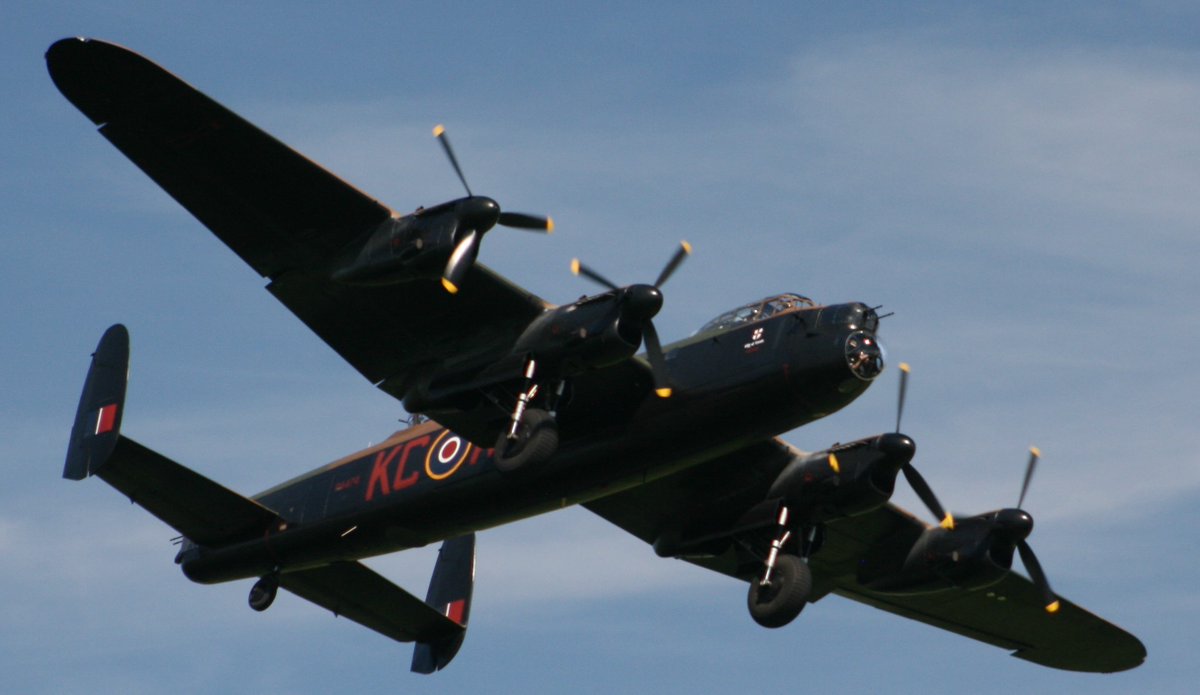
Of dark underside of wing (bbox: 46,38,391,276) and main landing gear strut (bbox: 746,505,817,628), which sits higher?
dark underside of wing (bbox: 46,38,391,276)

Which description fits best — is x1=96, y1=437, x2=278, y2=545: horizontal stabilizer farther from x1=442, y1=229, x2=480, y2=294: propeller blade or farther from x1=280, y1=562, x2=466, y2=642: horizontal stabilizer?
x1=442, y1=229, x2=480, y2=294: propeller blade

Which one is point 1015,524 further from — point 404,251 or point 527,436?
point 404,251

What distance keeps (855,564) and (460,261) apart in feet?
40.2

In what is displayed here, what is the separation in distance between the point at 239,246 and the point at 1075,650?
19.4 m

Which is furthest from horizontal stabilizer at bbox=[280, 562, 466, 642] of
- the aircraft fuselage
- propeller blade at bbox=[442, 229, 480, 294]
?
propeller blade at bbox=[442, 229, 480, 294]

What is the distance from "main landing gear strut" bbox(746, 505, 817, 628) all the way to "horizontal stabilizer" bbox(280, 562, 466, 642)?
6.75 m

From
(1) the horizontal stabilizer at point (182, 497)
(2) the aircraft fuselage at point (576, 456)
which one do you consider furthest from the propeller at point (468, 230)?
(1) the horizontal stabilizer at point (182, 497)

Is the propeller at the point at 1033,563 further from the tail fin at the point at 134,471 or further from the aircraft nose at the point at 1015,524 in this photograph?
the tail fin at the point at 134,471

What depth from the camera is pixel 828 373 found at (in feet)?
99.1

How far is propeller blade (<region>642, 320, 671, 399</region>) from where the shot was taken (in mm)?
30750

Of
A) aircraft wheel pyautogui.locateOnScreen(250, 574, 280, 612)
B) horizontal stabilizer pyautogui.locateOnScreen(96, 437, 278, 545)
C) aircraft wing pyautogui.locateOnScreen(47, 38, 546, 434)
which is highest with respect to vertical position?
aircraft wing pyautogui.locateOnScreen(47, 38, 546, 434)

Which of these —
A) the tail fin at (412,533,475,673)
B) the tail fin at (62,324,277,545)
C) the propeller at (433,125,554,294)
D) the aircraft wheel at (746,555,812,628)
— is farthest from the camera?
the tail fin at (412,533,475,673)

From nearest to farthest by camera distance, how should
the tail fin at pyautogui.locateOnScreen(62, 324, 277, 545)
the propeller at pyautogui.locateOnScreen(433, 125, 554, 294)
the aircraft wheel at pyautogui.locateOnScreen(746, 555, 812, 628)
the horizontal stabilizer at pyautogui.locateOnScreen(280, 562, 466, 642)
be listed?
the propeller at pyautogui.locateOnScreen(433, 125, 554, 294) < the aircraft wheel at pyautogui.locateOnScreen(746, 555, 812, 628) < the tail fin at pyautogui.locateOnScreen(62, 324, 277, 545) < the horizontal stabilizer at pyautogui.locateOnScreen(280, 562, 466, 642)

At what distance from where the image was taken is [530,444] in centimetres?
3020
